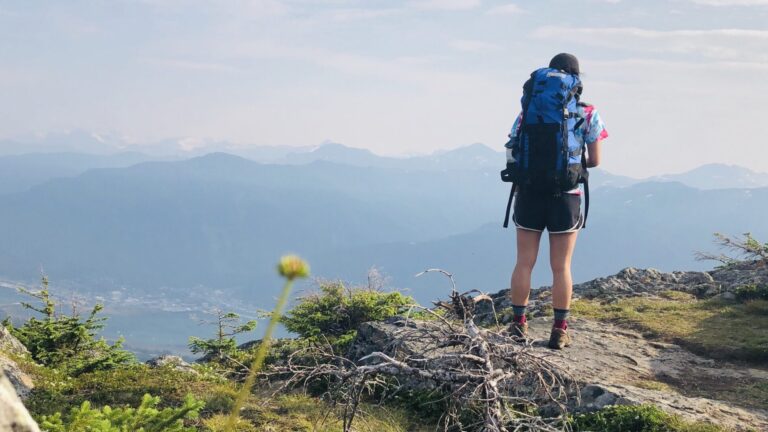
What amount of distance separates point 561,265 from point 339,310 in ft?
14.3

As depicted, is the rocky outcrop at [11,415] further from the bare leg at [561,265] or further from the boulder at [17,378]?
the bare leg at [561,265]

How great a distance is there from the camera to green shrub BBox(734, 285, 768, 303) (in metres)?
10.4

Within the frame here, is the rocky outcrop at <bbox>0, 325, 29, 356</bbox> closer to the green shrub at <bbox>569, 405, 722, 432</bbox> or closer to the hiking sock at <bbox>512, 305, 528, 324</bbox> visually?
the hiking sock at <bbox>512, 305, 528, 324</bbox>

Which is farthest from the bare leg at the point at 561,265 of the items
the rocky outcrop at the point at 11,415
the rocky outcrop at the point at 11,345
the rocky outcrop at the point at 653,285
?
the rocky outcrop at the point at 11,345

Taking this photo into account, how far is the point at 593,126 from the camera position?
682 cm

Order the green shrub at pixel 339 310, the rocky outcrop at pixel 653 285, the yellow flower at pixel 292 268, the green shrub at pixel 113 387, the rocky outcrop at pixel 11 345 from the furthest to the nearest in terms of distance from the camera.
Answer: the rocky outcrop at pixel 653 285 → the green shrub at pixel 339 310 → the rocky outcrop at pixel 11 345 → the green shrub at pixel 113 387 → the yellow flower at pixel 292 268

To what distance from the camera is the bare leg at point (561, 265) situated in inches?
268

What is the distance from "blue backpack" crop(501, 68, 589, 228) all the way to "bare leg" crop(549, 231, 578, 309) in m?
0.57

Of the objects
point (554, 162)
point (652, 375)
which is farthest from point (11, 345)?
point (652, 375)

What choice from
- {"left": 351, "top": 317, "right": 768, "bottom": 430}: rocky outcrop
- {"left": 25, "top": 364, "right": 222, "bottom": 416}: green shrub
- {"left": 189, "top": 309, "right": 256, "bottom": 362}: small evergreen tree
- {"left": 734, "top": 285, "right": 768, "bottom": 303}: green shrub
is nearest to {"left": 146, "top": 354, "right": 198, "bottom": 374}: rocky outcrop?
{"left": 25, "top": 364, "right": 222, "bottom": 416}: green shrub

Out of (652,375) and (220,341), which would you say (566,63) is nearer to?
(652,375)

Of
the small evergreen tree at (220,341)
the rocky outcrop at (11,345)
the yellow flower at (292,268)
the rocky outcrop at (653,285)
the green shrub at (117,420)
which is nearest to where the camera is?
the yellow flower at (292,268)

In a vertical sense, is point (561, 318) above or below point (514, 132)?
below

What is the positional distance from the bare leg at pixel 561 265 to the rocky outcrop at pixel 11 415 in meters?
5.80
